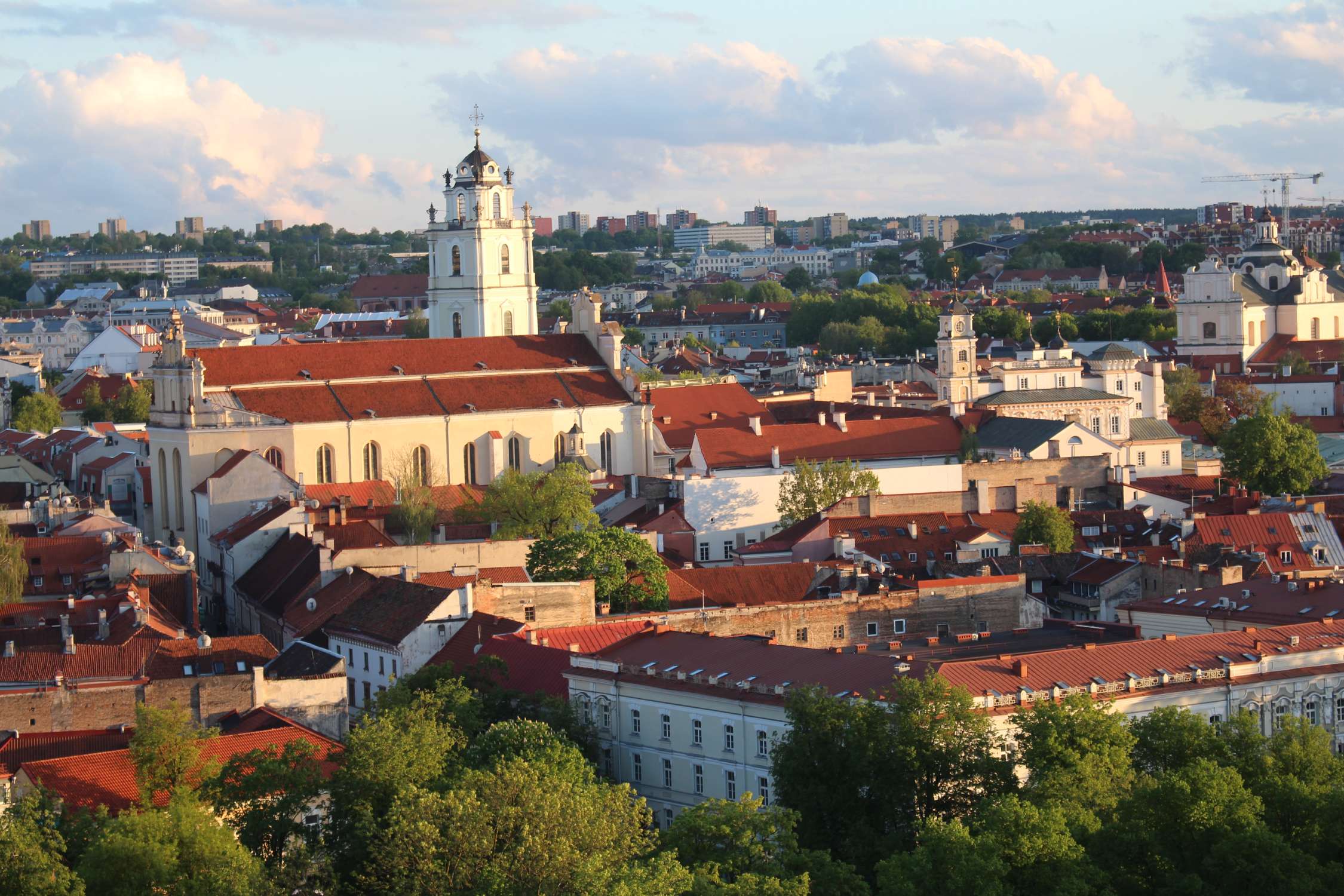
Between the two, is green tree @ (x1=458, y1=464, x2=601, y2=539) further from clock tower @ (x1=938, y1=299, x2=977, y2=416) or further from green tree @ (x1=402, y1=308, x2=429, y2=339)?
green tree @ (x1=402, y1=308, x2=429, y2=339)

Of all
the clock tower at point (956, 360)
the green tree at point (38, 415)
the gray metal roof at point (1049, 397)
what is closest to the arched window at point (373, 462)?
the gray metal roof at point (1049, 397)

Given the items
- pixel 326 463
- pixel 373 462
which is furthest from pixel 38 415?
pixel 326 463

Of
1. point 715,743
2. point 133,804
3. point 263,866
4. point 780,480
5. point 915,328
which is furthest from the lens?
point 915,328

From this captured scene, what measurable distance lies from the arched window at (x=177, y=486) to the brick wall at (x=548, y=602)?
2290 centimetres

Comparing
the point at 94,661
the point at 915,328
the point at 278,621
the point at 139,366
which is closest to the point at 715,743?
the point at 94,661

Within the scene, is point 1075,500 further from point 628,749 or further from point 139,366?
point 139,366

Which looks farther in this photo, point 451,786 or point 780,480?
point 780,480

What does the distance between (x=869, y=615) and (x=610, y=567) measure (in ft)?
21.3

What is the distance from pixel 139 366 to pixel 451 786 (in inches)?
4271

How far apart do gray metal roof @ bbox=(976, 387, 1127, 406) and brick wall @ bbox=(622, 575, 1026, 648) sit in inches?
1499

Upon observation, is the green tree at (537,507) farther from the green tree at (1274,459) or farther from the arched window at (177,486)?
the green tree at (1274,459)

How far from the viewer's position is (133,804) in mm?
39250

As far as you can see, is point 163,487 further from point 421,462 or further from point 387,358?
point 387,358

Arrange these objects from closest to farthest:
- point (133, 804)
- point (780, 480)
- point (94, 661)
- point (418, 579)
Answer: point (133, 804) → point (94, 661) → point (418, 579) → point (780, 480)
